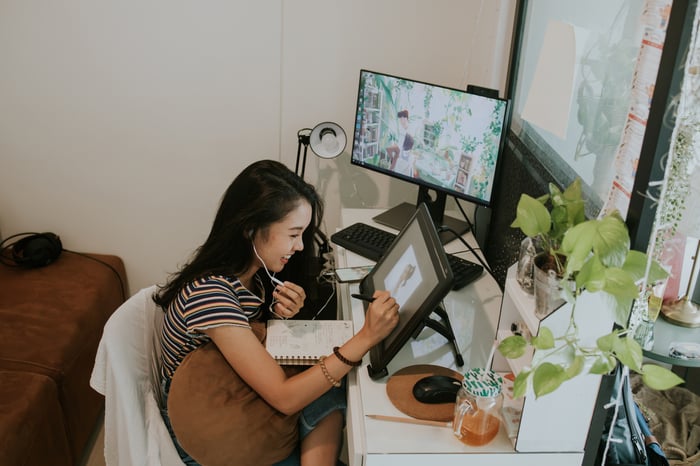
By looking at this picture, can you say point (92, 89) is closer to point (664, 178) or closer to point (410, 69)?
point (410, 69)

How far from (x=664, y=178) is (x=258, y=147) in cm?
167

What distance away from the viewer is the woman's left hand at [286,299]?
164 cm

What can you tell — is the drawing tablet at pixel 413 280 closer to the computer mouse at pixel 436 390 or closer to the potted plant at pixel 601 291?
the computer mouse at pixel 436 390

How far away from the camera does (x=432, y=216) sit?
2084 millimetres

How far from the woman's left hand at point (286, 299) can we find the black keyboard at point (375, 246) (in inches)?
11.8

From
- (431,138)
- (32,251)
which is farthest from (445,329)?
(32,251)

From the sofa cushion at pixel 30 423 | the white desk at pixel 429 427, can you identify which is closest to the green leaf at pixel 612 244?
the white desk at pixel 429 427

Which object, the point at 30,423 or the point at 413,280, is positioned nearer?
the point at 413,280

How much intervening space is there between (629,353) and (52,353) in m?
1.64

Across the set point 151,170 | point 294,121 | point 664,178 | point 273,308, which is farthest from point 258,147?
point 664,178

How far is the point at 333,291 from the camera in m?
2.17

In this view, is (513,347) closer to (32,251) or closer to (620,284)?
(620,284)

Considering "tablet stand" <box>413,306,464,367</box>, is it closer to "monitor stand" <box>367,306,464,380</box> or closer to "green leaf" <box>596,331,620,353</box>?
"monitor stand" <box>367,306,464,380</box>

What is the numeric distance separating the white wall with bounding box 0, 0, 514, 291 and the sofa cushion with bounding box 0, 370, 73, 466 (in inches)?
31.1
